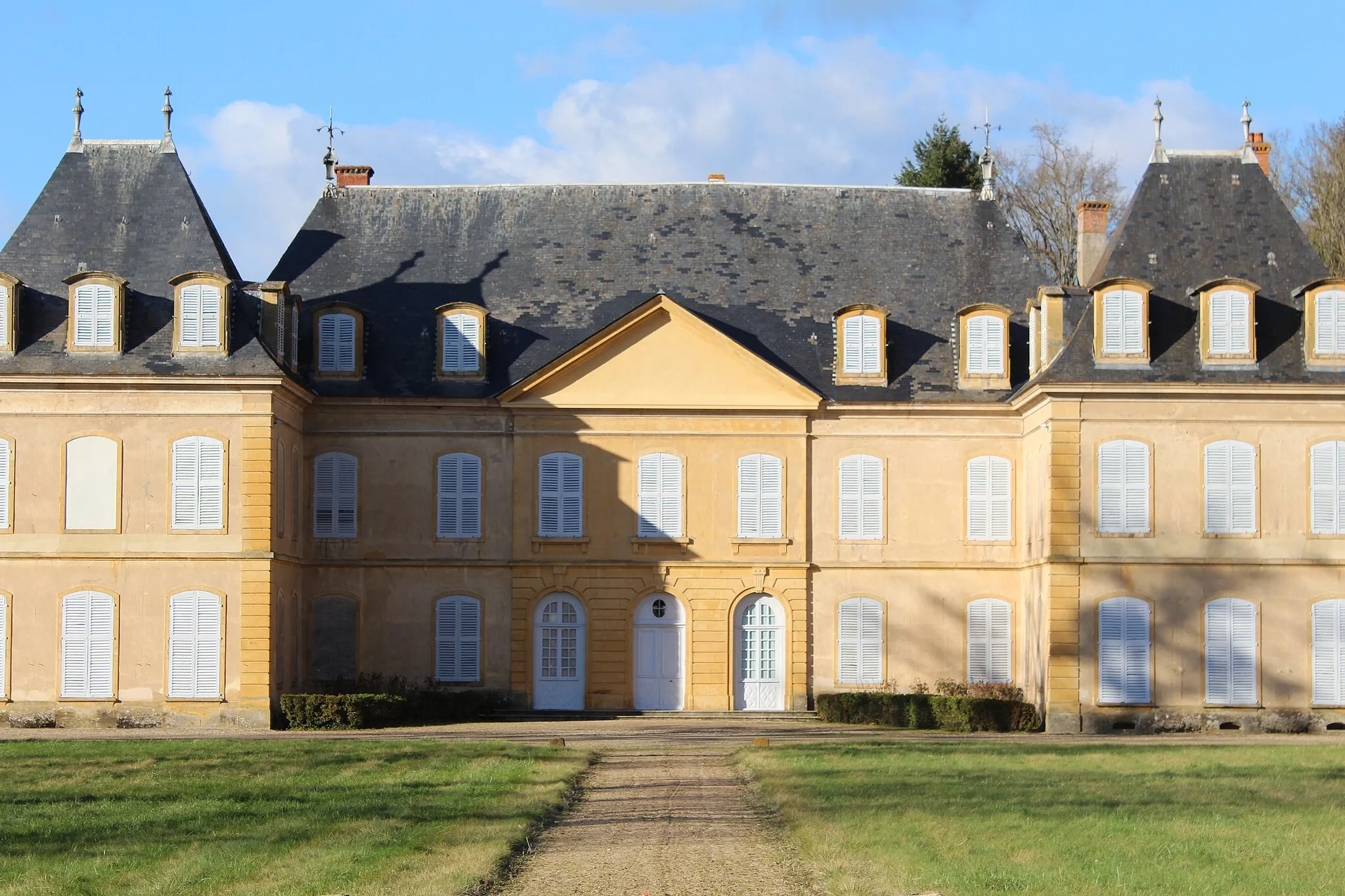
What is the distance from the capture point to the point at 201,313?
2797 centimetres

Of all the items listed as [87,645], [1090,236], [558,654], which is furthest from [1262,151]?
[87,645]

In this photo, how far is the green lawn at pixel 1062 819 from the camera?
469 inches

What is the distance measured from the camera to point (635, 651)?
30531 millimetres

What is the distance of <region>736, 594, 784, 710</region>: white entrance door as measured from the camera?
30453mm

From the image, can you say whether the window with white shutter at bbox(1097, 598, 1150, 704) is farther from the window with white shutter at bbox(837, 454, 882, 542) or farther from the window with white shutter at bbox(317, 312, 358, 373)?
the window with white shutter at bbox(317, 312, 358, 373)

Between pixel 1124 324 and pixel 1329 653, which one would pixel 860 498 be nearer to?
pixel 1124 324

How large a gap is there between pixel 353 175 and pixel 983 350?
43.9 ft

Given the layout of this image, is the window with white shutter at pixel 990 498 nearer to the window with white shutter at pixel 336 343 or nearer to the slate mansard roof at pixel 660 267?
the slate mansard roof at pixel 660 267

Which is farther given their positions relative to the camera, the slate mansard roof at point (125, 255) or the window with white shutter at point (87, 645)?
the slate mansard roof at point (125, 255)

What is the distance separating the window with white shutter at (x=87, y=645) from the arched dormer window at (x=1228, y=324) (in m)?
18.5

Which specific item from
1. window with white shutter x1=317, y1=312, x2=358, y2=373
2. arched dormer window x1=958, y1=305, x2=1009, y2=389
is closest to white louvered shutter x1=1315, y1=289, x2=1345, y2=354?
arched dormer window x1=958, y1=305, x2=1009, y2=389

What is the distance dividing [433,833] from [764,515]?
1724cm

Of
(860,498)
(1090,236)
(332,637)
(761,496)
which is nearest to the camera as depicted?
(332,637)

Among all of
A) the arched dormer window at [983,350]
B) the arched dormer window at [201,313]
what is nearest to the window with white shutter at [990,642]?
the arched dormer window at [983,350]
